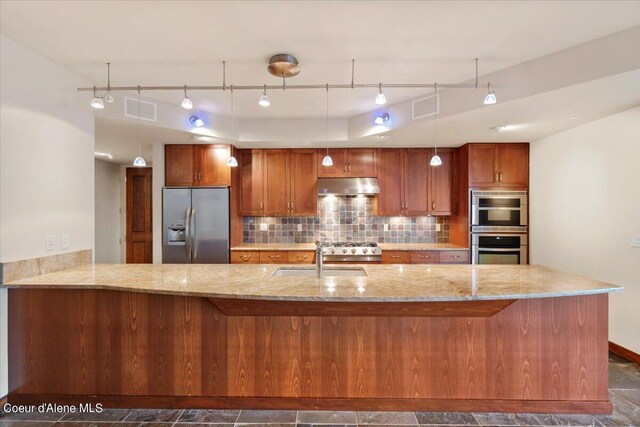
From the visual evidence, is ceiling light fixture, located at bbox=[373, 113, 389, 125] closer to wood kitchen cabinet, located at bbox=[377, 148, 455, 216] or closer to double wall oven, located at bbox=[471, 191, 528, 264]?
wood kitchen cabinet, located at bbox=[377, 148, 455, 216]

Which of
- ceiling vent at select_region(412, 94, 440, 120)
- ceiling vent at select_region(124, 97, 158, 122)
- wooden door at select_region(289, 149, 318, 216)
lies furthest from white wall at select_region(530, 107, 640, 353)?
ceiling vent at select_region(124, 97, 158, 122)

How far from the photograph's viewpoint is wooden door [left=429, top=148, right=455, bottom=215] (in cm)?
456

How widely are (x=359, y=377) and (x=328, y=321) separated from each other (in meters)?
0.45

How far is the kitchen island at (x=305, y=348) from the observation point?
218 centimetres

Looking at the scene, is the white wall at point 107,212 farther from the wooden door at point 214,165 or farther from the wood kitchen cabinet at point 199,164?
the wooden door at point 214,165

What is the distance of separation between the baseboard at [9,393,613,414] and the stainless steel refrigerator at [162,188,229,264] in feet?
6.93

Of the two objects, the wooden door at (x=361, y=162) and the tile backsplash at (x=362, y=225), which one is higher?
the wooden door at (x=361, y=162)

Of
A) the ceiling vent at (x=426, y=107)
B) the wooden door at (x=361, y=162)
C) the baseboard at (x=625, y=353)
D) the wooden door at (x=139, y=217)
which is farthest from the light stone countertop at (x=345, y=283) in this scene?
the wooden door at (x=139, y=217)

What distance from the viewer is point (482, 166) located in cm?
423

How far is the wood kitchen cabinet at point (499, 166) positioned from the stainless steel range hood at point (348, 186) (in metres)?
1.31

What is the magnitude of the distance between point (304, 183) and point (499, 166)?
2.67 metres

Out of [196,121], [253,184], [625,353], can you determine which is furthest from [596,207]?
[196,121]

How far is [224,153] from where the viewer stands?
14.4 ft

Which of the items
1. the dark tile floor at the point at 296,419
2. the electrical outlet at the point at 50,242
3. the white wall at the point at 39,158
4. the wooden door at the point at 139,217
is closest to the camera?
the dark tile floor at the point at 296,419
